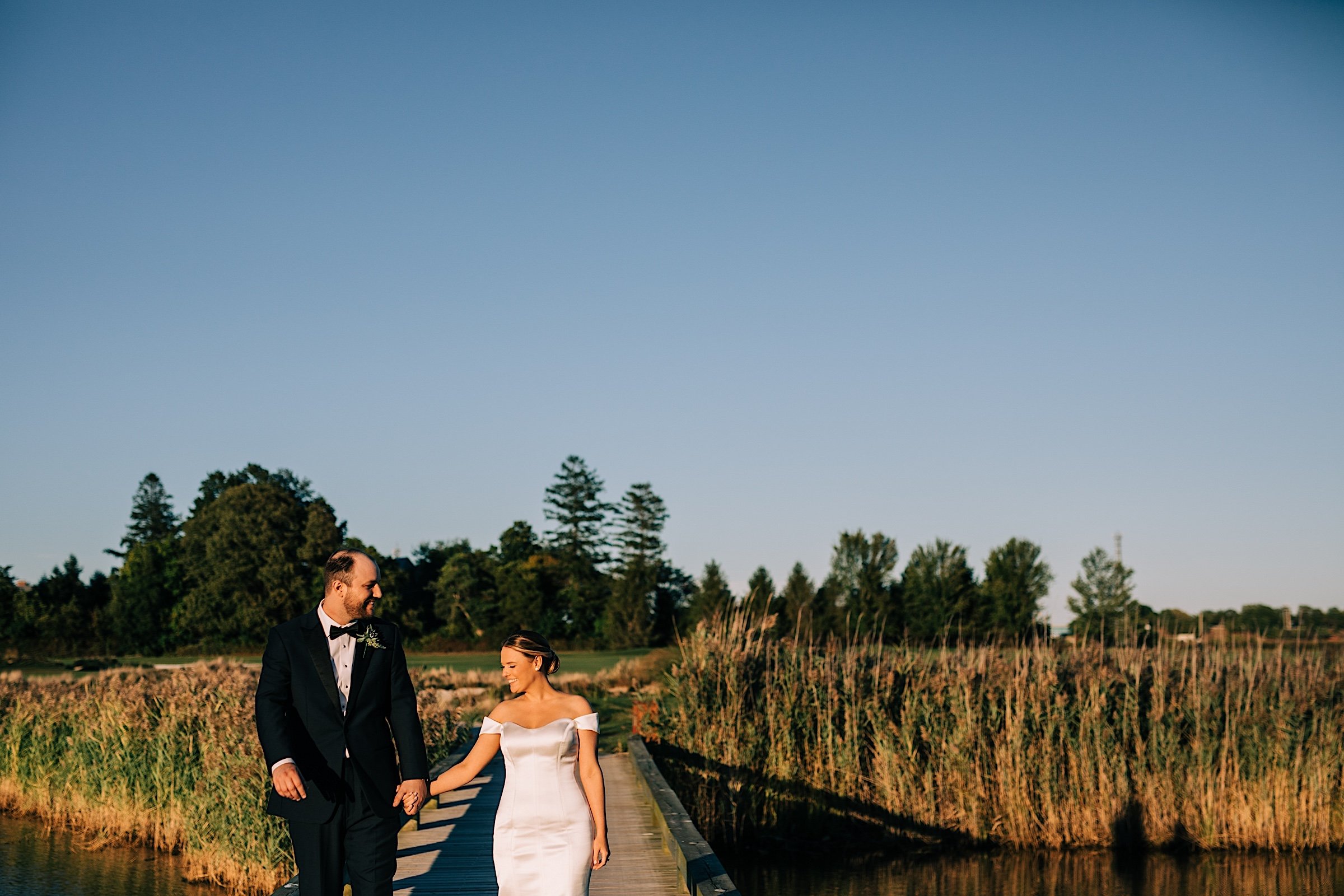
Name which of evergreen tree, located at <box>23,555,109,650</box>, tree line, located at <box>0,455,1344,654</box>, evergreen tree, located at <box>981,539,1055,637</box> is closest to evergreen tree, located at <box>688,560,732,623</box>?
tree line, located at <box>0,455,1344,654</box>

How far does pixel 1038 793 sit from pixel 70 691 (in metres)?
16.7

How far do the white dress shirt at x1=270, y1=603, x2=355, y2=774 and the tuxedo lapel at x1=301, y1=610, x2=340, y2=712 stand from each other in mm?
11

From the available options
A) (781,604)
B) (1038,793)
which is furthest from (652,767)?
(781,604)

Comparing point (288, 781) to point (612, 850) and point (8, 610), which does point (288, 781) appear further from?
point (8, 610)

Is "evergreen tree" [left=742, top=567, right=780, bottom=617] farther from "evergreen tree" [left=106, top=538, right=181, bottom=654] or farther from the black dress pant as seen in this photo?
"evergreen tree" [left=106, top=538, right=181, bottom=654]

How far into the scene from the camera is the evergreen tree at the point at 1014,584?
5622 cm

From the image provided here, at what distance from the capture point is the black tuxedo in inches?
179

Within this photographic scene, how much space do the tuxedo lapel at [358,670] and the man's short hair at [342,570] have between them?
0.76 feet

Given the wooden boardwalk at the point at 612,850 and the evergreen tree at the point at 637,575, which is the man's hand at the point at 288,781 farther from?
the evergreen tree at the point at 637,575

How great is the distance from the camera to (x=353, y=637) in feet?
15.7

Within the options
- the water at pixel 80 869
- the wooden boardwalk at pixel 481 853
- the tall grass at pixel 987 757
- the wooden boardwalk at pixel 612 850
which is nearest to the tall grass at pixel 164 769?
the water at pixel 80 869

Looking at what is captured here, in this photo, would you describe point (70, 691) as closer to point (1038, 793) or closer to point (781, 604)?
point (1038, 793)

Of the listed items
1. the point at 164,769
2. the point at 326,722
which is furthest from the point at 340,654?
the point at 164,769

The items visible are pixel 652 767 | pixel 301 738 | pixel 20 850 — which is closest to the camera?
pixel 301 738
